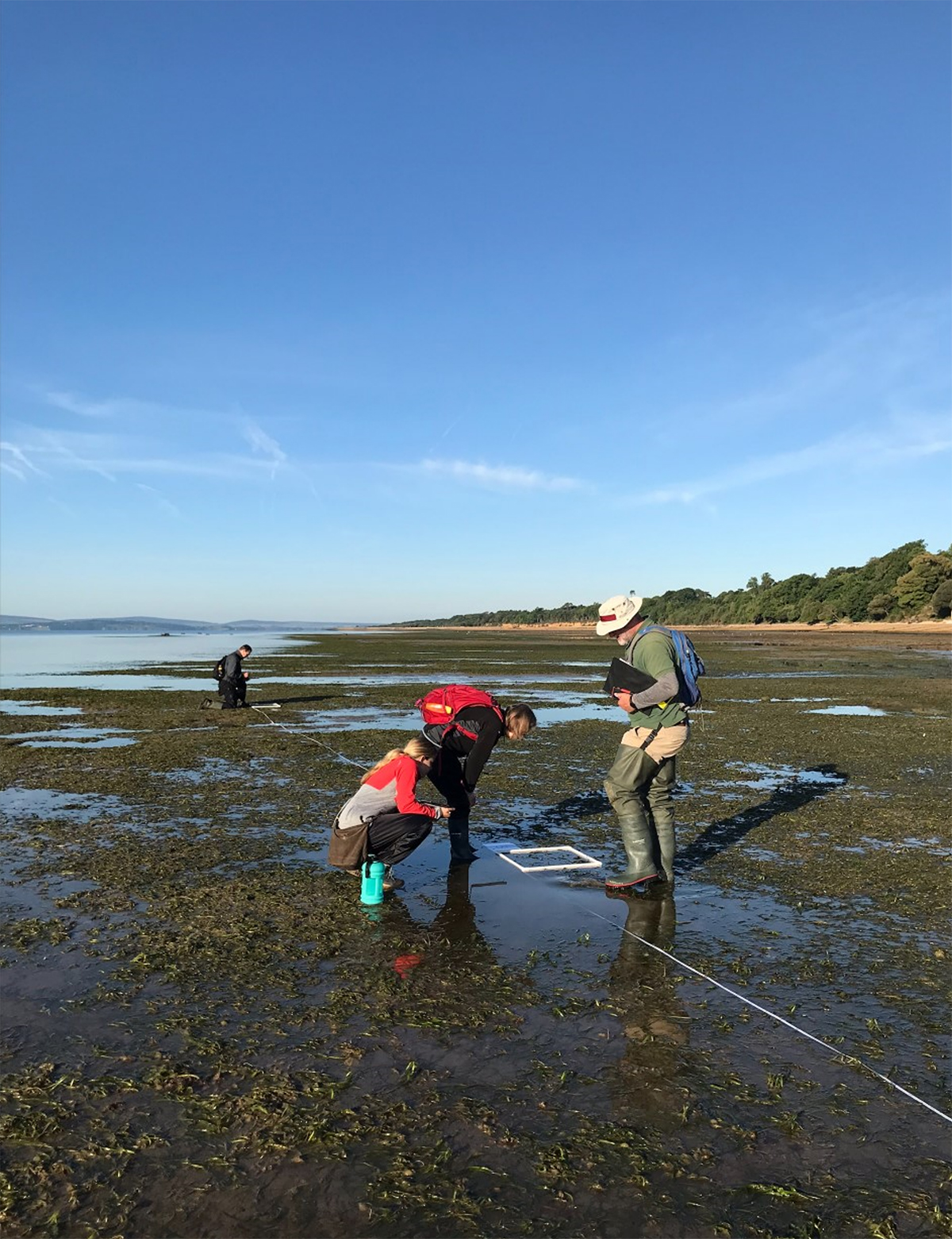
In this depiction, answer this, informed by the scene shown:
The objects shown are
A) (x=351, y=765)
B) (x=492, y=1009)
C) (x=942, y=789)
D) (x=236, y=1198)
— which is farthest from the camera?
(x=351, y=765)

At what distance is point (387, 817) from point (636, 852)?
235cm

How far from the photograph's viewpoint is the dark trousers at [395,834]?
766 cm

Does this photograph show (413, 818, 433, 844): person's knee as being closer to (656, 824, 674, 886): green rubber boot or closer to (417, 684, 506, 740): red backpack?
(417, 684, 506, 740): red backpack

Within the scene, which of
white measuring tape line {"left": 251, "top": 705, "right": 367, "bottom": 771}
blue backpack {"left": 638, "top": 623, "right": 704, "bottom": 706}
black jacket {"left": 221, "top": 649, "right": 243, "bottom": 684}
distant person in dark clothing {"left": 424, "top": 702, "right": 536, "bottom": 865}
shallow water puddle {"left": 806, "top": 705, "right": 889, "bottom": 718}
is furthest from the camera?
black jacket {"left": 221, "top": 649, "right": 243, "bottom": 684}

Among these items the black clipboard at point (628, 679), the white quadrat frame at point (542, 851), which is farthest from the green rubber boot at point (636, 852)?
the black clipboard at point (628, 679)

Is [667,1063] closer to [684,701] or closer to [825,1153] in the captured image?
[825,1153]

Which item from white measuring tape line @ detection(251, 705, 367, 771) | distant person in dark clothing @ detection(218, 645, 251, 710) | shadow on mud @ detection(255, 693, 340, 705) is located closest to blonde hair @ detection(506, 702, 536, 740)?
white measuring tape line @ detection(251, 705, 367, 771)

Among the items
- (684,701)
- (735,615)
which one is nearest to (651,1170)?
(684,701)

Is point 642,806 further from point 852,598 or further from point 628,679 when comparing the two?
point 852,598

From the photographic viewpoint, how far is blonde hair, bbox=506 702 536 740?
7719 millimetres

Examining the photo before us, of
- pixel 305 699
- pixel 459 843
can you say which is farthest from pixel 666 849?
pixel 305 699

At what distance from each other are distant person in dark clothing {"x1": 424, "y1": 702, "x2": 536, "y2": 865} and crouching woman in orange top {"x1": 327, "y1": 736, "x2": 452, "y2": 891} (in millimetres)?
424

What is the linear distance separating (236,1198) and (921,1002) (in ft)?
14.7

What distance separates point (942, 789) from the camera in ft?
41.0
